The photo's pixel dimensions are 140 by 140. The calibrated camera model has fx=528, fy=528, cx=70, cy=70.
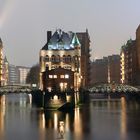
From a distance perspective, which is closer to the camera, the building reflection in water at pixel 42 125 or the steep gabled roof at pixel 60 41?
the building reflection in water at pixel 42 125

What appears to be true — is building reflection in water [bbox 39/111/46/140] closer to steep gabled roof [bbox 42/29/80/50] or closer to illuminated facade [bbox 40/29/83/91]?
illuminated facade [bbox 40/29/83/91]

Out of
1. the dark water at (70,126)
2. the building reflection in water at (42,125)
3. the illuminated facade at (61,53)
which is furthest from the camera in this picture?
the illuminated facade at (61,53)

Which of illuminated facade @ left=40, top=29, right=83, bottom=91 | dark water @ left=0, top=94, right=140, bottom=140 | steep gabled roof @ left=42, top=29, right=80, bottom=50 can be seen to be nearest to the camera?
dark water @ left=0, top=94, right=140, bottom=140

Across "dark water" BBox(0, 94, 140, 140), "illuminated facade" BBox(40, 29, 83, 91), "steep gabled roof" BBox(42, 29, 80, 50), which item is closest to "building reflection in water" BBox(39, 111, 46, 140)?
"dark water" BBox(0, 94, 140, 140)

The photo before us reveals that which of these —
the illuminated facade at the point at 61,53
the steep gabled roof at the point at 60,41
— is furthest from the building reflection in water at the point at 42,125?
the steep gabled roof at the point at 60,41

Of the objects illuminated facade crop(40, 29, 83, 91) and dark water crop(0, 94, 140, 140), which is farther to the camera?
illuminated facade crop(40, 29, 83, 91)

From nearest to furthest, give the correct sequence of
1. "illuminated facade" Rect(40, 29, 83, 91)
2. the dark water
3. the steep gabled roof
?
the dark water
"illuminated facade" Rect(40, 29, 83, 91)
the steep gabled roof

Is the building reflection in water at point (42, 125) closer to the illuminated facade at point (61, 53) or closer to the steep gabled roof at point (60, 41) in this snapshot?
the illuminated facade at point (61, 53)

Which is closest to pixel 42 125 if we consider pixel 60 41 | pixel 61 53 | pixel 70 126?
pixel 70 126

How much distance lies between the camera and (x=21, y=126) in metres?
87.2

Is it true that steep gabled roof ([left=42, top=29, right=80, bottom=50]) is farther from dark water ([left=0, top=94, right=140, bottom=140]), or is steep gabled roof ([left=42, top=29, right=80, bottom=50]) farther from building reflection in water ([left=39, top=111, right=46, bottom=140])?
building reflection in water ([left=39, top=111, right=46, bottom=140])

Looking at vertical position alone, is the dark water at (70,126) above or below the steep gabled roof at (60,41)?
below

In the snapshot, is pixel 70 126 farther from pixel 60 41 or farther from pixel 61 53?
pixel 60 41

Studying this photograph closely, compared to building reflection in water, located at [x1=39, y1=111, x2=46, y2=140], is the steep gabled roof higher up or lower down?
higher up
